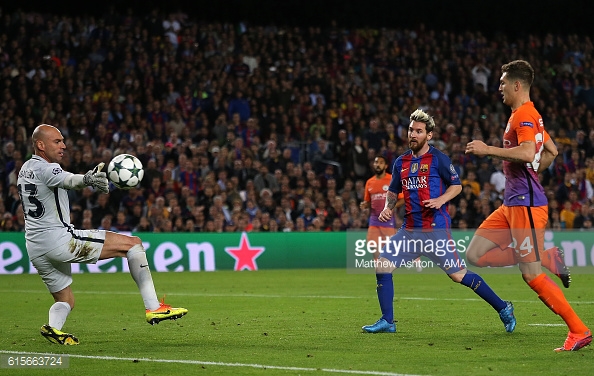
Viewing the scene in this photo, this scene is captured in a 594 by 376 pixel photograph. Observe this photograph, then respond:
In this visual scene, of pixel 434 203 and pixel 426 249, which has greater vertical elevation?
pixel 434 203

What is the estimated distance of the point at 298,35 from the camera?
98.3 ft

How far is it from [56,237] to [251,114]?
683 inches

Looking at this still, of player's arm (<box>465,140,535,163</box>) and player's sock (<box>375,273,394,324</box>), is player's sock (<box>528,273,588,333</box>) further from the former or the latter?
player's sock (<box>375,273,394,324</box>)

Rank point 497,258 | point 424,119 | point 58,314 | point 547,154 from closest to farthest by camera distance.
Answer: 1. point 547,154
2. point 497,258
3. point 58,314
4. point 424,119

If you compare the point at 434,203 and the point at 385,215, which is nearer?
the point at 434,203

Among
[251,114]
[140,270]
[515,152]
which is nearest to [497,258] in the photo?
[515,152]

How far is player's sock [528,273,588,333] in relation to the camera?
8.04 m

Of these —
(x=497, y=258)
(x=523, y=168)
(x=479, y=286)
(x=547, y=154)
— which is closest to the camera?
(x=523, y=168)

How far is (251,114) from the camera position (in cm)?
2592

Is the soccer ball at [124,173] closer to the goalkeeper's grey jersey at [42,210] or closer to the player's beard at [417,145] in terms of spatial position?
the goalkeeper's grey jersey at [42,210]

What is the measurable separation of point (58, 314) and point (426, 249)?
367cm

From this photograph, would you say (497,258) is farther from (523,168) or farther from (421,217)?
(421,217)

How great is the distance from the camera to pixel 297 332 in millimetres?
9852

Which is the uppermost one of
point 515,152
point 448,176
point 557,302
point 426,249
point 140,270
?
point 515,152
